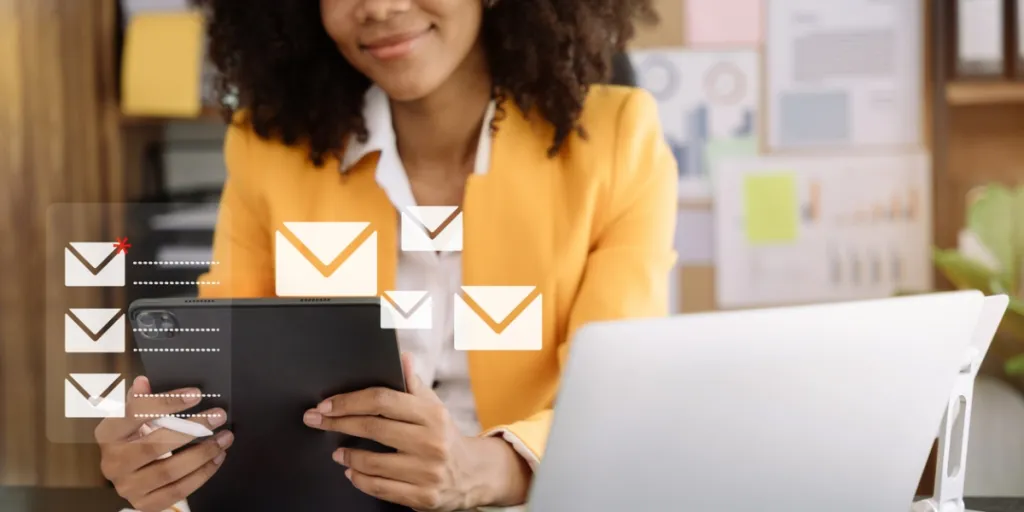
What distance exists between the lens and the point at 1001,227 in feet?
3.98

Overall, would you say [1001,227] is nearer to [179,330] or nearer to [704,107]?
[704,107]

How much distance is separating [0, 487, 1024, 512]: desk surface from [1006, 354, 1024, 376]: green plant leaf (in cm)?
38

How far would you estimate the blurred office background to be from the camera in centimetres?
132

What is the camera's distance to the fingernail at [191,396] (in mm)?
762

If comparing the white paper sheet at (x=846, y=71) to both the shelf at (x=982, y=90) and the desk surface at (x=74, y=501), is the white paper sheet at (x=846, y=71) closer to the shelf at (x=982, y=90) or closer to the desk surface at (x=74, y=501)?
the shelf at (x=982, y=90)

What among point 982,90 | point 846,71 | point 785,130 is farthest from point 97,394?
point 982,90

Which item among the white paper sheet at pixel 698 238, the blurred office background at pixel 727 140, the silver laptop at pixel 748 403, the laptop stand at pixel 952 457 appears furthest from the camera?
the white paper sheet at pixel 698 238

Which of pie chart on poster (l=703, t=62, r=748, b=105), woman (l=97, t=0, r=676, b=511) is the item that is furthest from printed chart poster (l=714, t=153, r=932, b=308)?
woman (l=97, t=0, r=676, b=511)

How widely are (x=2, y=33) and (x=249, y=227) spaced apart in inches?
21.8

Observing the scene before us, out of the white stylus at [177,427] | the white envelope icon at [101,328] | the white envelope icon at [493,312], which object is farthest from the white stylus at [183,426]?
the white envelope icon at [493,312]

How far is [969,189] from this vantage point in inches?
57.4

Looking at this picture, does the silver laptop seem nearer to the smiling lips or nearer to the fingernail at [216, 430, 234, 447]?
the fingernail at [216, 430, 234, 447]

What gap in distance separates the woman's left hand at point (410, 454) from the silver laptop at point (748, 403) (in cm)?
27

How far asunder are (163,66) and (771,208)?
3.20ft
